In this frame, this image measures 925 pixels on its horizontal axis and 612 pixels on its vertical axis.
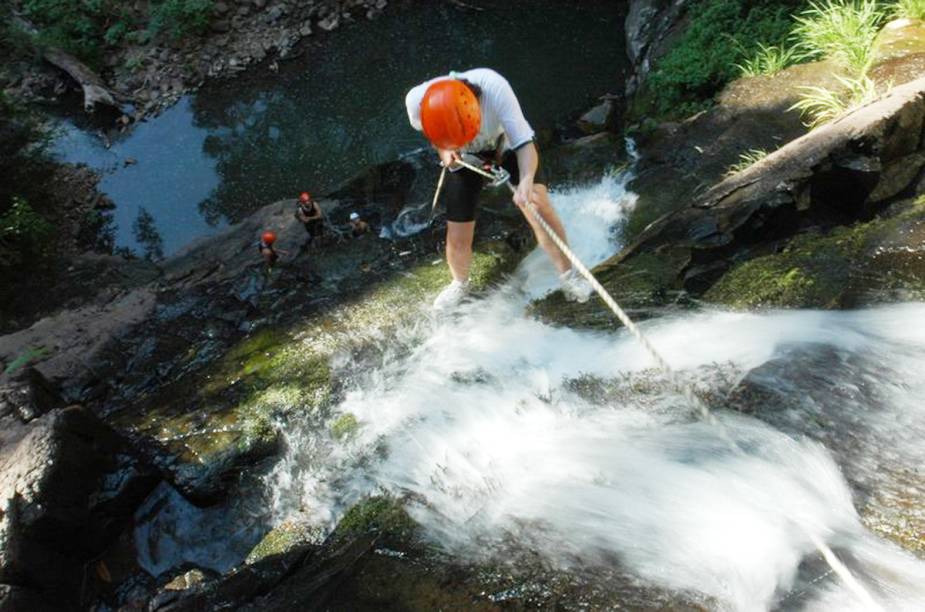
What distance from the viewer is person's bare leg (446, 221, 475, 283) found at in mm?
4816

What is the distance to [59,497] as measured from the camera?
384 centimetres

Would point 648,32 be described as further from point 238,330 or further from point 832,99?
point 238,330

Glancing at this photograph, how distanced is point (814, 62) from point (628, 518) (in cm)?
623

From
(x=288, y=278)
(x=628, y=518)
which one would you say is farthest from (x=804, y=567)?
(x=288, y=278)

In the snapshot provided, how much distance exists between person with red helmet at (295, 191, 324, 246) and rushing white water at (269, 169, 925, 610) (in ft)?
10.1

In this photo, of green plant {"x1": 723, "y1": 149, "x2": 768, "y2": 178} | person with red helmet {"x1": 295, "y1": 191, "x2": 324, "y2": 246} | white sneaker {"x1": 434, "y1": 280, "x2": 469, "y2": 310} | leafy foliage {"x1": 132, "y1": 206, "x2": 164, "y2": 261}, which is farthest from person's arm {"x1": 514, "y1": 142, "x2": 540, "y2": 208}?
leafy foliage {"x1": 132, "y1": 206, "x2": 164, "y2": 261}

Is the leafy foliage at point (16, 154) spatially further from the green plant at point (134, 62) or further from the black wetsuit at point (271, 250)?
the black wetsuit at point (271, 250)

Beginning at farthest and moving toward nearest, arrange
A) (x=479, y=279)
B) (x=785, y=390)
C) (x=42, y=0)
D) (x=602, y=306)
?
1. (x=42, y=0)
2. (x=479, y=279)
3. (x=602, y=306)
4. (x=785, y=390)

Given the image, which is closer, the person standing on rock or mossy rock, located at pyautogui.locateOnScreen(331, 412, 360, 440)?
the person standing on rock

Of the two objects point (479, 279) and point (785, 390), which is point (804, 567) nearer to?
point (785, 390)

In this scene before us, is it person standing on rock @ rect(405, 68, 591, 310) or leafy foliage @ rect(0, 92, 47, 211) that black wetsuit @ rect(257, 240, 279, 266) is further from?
leafy foliage @ rect(0, 92, 47, 211)

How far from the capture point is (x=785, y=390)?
3.25m

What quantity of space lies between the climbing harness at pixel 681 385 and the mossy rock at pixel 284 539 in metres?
2.08

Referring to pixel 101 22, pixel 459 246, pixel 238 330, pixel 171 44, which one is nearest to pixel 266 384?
A: pixel 238 330
